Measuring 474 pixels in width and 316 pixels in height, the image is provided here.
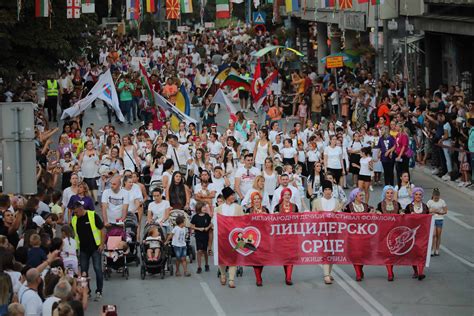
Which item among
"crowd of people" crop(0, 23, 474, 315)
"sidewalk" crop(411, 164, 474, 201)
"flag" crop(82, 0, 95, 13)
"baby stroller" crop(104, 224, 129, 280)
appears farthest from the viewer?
"flag" crop(82, 0, 95, 13)

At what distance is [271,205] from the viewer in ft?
77.5

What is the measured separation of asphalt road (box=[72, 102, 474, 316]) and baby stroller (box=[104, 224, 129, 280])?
0.18 metres

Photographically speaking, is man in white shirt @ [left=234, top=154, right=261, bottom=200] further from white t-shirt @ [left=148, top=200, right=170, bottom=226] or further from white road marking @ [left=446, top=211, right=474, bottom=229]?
white road marking @ [left=446, top=211, right=474, bottom=229]

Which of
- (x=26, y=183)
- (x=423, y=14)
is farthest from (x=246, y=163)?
(x=423, y=14)

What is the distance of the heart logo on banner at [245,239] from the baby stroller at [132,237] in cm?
197

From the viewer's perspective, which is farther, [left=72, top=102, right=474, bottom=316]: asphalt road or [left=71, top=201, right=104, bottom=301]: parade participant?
[left=71, top=201, right=104, bottom=301]: parade participant

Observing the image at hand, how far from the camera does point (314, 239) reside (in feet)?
68.6

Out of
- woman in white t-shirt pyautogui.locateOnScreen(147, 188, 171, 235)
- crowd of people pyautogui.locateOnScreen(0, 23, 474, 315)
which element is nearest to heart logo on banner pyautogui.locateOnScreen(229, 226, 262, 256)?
crowd of people pyautogui.locateOnScreen(0, 23, 474, 315)

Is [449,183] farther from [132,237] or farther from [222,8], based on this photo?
[132,237]

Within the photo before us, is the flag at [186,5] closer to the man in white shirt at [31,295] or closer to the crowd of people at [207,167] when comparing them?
the crowd of people at [207,167]

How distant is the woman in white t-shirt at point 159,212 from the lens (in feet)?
72.8

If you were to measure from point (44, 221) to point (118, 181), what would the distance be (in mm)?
2129

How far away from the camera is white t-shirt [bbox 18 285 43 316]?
598 inches

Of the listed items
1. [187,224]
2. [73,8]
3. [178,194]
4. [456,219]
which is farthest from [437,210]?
[73,8]
